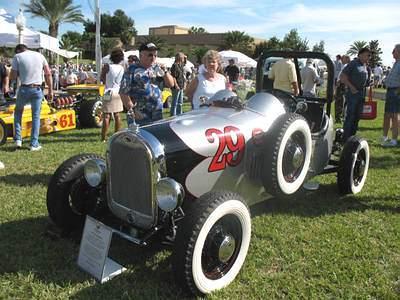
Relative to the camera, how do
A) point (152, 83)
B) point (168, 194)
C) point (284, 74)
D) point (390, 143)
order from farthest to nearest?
point (390, 143), point (284, 74), point (152, 83), point (168, 194)

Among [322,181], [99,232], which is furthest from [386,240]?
[99,232]

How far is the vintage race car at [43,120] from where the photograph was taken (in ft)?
25.0

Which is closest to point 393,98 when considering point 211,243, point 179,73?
Result: point 179,73

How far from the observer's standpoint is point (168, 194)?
2840 millimetres

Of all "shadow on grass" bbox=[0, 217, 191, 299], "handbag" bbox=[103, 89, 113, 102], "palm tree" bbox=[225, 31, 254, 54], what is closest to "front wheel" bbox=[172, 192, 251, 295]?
"shadow on grass" bbox=[0, 217, 191, 299]

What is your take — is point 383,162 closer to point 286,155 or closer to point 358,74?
point 358,74

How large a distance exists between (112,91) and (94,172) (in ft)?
14.9

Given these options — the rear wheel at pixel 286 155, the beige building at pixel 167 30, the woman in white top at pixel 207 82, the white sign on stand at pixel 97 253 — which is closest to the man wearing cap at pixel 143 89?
the woman in white top at pixel 207 82

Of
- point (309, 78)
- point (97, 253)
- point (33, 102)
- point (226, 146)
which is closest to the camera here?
point (97, 253)

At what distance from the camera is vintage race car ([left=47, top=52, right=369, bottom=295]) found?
282 centimetres

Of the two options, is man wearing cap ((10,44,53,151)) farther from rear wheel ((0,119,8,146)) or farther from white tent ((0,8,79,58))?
white tent ((0,8,79,58))

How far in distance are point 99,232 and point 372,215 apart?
301cm

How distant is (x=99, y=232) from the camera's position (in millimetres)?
3061

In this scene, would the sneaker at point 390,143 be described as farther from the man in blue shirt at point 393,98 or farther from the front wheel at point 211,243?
the front wheel at point 211,243
